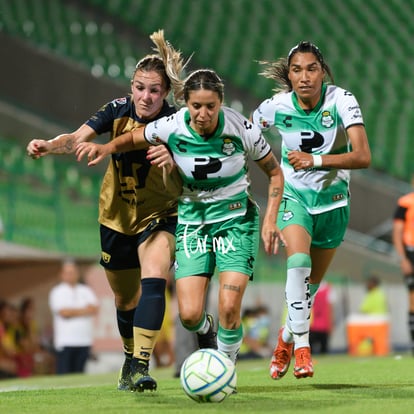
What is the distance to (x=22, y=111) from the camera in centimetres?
2211

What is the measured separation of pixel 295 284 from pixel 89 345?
25.4 feet

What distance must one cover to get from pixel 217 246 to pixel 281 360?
134 centimetres

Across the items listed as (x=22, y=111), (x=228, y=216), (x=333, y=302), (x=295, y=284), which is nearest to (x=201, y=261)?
(x=228, y=216)

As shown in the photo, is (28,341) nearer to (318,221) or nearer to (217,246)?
(318,221)

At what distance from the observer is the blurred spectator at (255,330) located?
16.7 metres

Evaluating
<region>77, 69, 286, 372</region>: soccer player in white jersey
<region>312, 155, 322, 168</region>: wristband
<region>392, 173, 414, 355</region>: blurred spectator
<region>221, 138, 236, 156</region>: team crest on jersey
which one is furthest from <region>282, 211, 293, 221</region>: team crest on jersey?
<region>392, 173, 414, 355</region>: blurred spectator

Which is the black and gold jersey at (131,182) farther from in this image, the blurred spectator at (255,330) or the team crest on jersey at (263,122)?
the blurred spectator at (255,330)

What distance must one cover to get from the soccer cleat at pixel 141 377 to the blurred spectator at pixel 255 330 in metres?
10.4

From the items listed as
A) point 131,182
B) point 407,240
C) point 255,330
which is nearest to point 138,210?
point 131,182

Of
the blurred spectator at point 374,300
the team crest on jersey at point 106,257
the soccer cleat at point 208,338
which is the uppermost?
the blurred spectator at point 374,300

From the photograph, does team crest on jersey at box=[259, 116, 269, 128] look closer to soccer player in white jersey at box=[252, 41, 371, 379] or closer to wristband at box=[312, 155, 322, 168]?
soccer player in white jersey at box=[252, 41, 371, 379]

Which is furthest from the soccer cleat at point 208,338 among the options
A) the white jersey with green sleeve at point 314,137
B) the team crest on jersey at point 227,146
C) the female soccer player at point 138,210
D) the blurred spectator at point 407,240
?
the blurred spectator at point 407,240

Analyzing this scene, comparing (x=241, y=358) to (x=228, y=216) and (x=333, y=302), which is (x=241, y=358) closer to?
(x=333, y=302)

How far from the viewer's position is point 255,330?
55.1ft
